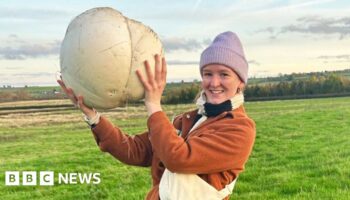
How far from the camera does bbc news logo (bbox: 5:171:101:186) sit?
11429 mm

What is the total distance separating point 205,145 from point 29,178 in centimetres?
1020

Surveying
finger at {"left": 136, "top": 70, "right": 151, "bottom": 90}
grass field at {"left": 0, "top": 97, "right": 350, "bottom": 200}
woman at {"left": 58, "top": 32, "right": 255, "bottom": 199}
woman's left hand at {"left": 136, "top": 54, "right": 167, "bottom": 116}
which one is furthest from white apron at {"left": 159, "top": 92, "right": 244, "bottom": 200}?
grass field at {"left": 0, "top": 97, "right": 350, "bottom": 200}

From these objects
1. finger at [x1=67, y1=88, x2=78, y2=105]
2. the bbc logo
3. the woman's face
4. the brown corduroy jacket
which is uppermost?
the woman's face

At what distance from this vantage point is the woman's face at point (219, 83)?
3256 mm

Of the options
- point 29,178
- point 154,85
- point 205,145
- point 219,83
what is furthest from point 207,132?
point 29,178

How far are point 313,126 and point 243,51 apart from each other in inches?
745

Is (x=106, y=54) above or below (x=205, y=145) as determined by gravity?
above

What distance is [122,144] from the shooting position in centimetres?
375

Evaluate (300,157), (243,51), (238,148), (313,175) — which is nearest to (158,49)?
(243,51)

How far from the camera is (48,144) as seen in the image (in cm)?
2147

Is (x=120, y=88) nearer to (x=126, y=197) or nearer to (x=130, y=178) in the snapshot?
(x=126, y=197)

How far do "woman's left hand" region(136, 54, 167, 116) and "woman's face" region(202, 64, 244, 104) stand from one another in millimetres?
292

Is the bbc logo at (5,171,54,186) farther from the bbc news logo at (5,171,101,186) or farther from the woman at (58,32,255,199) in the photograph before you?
the woman at (58,32,255,199)

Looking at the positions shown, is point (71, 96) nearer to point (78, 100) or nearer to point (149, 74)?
point (78, 100)
